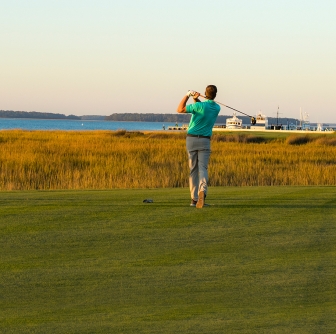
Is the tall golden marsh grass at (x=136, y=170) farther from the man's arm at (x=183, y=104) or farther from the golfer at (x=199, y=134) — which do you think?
the man's arm at (x=183, y=104)

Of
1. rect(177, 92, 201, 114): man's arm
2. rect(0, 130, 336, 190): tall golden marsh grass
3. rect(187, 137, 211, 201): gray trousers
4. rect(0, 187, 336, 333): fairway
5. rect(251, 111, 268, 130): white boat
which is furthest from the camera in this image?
rect(251, 111, 268, 130): white boat

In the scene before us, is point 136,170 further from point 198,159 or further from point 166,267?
point 166,267

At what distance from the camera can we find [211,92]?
11453 mm

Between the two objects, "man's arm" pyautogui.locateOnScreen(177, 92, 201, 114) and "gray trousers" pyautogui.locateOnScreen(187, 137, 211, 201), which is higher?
"man's arm" pyautogui.locateOnScreen(177, 92, 201, 114)

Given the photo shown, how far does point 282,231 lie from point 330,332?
157 inches

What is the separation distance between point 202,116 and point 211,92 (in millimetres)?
384

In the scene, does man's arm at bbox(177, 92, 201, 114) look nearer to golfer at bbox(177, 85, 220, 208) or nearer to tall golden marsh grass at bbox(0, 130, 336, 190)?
golfer at bbox(177, 85, 220, 208)

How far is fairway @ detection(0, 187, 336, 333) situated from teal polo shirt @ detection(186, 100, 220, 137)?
3.75ft

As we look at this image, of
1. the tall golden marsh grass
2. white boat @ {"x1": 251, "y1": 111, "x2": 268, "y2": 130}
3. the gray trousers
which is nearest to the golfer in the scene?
the gray trousers

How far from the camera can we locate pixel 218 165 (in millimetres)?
27547

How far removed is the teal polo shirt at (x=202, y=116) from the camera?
11.4 metres

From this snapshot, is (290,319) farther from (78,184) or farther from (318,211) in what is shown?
(78,184)

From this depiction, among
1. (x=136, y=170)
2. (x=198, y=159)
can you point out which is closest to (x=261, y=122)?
(x=136, y=170)

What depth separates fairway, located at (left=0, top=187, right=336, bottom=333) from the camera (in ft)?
19.0
